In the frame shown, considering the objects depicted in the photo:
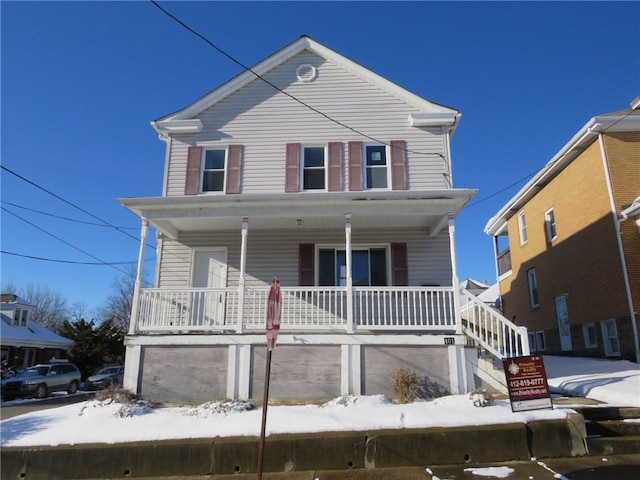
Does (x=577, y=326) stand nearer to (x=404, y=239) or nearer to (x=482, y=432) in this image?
(x=404, y=239)

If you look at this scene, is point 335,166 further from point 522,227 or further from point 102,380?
point 102,380

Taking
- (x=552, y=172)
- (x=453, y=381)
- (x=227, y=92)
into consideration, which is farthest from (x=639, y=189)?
(x=227, y=92)

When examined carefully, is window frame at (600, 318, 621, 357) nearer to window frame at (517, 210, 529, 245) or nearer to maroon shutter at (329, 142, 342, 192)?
window frame at (517, 210, 529, 245)

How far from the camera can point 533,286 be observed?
1892cm

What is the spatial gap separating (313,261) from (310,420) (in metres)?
5.19

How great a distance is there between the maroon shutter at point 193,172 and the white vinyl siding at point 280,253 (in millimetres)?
1290

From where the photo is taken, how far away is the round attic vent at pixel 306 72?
13172 millimetres

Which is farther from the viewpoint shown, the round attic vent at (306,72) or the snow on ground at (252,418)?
the round attic vent at (306,72)

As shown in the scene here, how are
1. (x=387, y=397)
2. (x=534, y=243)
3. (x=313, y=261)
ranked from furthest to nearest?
(x=534, y=243), (x=313, y=261), (x=387, y=397)

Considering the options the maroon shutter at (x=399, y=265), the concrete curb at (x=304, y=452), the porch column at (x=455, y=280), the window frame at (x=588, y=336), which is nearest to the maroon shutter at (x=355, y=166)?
the maroon shutter at (x=399, y=265)

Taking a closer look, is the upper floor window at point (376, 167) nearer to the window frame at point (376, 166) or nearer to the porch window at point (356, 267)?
the window frame at point (376, 166)

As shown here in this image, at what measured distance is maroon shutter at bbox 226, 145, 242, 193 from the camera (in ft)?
40.5

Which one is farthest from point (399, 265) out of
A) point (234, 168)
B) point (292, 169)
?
point (234, 168)

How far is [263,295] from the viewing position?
1092 cm
